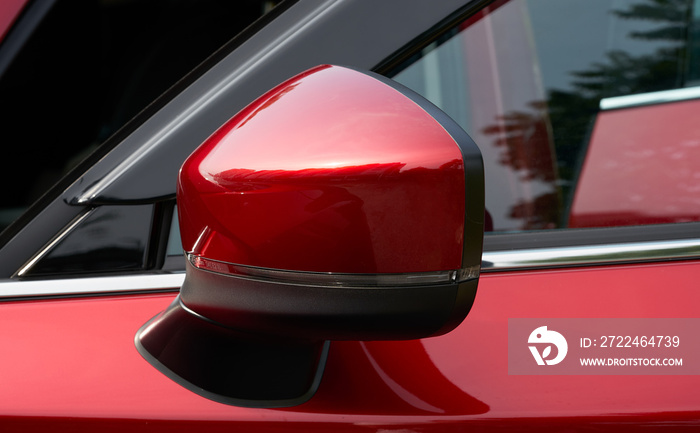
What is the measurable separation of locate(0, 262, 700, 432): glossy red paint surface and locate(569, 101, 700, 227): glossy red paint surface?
0.16 meters

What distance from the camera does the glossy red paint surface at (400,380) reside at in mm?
750

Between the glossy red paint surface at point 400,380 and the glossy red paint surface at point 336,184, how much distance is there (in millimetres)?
214

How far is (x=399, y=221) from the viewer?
62cm

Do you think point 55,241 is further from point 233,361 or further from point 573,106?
point 573,106

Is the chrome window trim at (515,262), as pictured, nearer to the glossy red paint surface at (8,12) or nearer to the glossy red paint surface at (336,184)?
the glossy red paint surface at (336,184)

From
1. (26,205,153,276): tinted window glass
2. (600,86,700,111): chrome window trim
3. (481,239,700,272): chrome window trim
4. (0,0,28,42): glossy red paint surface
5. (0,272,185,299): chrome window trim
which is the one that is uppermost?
(0,0,28,42): glossy red paint surface

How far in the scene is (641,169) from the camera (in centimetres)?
104

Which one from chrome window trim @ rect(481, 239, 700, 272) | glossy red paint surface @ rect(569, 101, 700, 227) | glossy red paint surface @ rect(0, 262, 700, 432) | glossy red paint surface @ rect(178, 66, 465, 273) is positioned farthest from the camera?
glossy red paint surface @ rect(569, 101, 700, 227)

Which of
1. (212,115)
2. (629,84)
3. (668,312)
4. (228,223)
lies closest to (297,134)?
(228,223)

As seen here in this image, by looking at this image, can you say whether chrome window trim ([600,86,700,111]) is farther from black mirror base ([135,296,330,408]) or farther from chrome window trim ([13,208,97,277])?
chrome window trim ([13,208,97,277])

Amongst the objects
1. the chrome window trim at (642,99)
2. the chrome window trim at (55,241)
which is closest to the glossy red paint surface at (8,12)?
the chrome window trim at (55,241)

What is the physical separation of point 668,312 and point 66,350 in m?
0.78

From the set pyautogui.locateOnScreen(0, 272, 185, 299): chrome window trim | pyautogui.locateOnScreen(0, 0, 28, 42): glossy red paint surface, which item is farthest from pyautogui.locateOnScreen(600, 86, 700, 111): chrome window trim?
pyautogui.locateOnScreen(0, 0, 28, 42): glossy red paint surface

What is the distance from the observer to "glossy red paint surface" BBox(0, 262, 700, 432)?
0.75 meters
